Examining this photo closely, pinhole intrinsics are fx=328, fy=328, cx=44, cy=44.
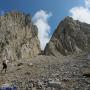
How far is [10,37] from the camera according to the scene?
110188 millimetres

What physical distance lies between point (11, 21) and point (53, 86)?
100 metres

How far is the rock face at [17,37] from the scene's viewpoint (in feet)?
334

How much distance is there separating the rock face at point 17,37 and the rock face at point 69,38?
75.1 feet

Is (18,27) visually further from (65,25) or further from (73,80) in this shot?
(73,80)

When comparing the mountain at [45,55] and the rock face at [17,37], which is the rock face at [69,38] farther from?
the rock face at [17,37]

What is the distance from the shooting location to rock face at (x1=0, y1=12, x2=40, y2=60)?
334ft

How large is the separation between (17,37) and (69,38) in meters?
39.3

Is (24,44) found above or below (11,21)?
below

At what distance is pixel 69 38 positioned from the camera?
3027 inches

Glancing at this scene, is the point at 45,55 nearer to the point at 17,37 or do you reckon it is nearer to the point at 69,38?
the point at 69,38

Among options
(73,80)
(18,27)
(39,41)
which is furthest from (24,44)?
(73,80)

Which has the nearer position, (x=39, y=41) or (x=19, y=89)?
(x=19, y=89)

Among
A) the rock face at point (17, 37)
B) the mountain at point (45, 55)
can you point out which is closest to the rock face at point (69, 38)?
the mountain at point (45, 55)

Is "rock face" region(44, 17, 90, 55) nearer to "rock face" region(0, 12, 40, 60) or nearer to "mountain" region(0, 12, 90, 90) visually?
"mountain" region(0, 12, 90, 90)
